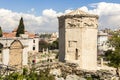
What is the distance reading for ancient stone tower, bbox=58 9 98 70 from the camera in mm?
20078

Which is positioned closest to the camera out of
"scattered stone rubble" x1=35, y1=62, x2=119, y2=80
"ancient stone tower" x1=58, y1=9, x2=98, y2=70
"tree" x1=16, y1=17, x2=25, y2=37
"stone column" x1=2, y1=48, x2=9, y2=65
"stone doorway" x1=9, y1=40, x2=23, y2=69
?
"scattered stone rubble" x1=35, y1=62, x2=119, y2=80

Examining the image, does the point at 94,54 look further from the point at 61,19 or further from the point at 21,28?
the point at 21,28

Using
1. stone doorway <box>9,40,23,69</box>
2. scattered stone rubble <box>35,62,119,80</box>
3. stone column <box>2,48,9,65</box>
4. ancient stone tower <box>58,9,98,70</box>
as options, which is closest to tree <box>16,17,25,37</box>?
stone doorway <box>9,40,23,69</box>

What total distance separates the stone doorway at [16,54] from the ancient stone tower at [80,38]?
3.40m

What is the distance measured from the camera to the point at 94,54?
67.6ft

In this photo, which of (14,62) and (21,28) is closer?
(14,62)

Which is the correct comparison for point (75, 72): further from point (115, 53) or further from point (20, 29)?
point (20, 29)

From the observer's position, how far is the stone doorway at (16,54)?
68.7 feet

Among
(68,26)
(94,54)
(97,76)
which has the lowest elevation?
(97,76)

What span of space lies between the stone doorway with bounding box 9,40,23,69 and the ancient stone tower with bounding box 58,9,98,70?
11.2 feet

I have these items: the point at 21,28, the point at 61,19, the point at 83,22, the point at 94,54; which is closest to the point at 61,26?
the point at 61,19

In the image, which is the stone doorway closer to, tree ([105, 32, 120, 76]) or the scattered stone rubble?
the scattered stone rubble

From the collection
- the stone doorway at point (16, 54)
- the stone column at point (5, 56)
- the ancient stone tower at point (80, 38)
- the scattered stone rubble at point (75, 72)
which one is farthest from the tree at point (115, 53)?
the stone column at point (5, 56)

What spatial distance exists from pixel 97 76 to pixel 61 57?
3.54 m
